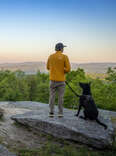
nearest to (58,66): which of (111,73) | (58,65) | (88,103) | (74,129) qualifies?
(58,65)

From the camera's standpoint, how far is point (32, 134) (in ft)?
19.6

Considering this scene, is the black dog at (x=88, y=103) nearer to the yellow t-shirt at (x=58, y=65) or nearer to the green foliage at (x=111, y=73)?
the yellow t-shirt at (x=58, y=65)

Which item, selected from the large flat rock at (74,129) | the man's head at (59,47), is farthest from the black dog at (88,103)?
the man's head at (59,47)

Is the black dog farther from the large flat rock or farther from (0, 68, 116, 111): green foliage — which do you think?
(0, 68, 116, 111): green foliage

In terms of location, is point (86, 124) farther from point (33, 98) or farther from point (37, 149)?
point (33, 98)

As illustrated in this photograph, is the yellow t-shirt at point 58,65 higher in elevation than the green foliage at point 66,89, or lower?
higher

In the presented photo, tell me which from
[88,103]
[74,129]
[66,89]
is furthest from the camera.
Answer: [66,89]

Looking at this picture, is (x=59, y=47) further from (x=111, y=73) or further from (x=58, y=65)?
(x=111, y=73)

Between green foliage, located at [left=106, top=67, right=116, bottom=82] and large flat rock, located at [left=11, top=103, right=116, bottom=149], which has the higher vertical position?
green foliage, located at [left=106, top=67, right=116, bottom=82]

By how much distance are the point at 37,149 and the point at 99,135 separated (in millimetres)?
2056

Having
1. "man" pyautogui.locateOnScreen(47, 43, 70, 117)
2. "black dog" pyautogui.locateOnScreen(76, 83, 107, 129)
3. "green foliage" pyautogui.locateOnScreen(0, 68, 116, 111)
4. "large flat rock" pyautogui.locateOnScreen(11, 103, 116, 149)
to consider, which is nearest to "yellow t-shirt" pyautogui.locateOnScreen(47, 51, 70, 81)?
"man" pyautogui.locateOnScreen(47, 43, 70, 117)

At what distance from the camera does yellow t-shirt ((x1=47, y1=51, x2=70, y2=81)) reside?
6000 mm

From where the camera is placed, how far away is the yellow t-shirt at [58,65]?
19.7 ft

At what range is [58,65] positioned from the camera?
19.8ft
